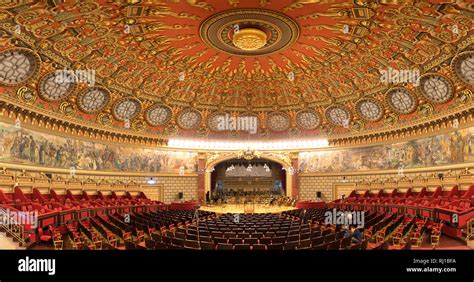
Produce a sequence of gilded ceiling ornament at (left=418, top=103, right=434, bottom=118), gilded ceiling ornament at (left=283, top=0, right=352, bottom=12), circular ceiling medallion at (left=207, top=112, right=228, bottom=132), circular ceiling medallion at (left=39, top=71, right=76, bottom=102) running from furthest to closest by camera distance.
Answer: circular ceiling medallion at (left=207, top=112, right=228, bottom=132)
gilded ceiling ornament at (left=418, top=103, right=434, bottom=118)
circular ceiling medallion at (left=39, top=71, right=76, bottom=102)
gilded ceiling ornament at (left=283, top=0, right=352, bottom=12)

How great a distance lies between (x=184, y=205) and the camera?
107 ft

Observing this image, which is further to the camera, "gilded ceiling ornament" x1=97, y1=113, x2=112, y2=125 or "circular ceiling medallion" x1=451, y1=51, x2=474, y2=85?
"gilded ceiling ornament" x1=97, y1=113, x2=112, y2=125

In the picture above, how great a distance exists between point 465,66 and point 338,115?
15107 mm

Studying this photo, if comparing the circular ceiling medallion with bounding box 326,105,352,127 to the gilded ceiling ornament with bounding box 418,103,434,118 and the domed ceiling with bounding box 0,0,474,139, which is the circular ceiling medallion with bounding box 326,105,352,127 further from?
the gilded ceiling ornament with bounding box 418,103,434,118

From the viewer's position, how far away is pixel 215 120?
38438 millimetres

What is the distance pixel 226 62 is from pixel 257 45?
680 cm

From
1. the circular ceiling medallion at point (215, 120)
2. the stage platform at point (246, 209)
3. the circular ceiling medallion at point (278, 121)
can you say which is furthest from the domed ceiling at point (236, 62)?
the stage platform at point (246, 209)

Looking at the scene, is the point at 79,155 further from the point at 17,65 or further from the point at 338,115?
the point at 338,115

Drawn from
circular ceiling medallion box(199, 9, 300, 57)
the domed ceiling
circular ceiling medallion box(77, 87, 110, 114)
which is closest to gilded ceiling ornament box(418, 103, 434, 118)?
the domed ceiling

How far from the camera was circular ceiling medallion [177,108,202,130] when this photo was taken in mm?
36781

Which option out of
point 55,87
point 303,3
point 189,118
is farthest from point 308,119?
point 55,87

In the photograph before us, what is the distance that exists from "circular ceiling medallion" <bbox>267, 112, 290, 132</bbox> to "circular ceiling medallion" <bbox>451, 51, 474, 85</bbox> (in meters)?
19.3

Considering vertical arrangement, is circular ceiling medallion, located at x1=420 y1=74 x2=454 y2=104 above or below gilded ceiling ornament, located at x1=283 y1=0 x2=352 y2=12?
below
